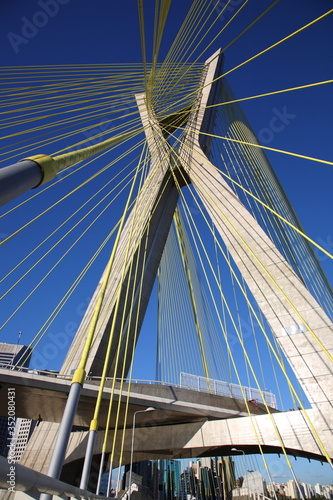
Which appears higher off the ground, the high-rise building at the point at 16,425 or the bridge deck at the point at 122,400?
the high-rise building at the point at 16,425

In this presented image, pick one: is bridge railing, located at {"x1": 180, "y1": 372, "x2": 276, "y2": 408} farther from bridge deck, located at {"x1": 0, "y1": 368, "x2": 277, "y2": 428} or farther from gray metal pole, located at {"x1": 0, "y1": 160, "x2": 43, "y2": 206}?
gray metal pole, located at {"x1": 0, "y1": 160, "x2": 43, "y2": 206}

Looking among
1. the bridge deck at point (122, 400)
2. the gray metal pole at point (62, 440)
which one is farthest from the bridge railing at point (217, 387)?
the gray metal pole at point (62, 440)

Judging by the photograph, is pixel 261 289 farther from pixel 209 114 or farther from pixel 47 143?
pixel 209 114

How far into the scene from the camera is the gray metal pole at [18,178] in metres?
1.96

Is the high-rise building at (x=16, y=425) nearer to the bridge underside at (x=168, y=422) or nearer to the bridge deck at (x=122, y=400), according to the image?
the bridge deck at (x=122, y=400)

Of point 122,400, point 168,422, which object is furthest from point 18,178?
point 168,422

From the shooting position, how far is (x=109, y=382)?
10.4m

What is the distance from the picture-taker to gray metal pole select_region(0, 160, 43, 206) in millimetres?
1959

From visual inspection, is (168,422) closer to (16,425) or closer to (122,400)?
(122,400)

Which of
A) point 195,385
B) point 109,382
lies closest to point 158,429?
point 195,385

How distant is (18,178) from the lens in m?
2.07

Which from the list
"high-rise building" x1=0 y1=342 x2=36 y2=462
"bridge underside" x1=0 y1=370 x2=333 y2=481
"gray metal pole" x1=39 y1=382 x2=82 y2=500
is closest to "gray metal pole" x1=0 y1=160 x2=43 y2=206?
"gray metal pole" x1=39 y1=382 x2=82 y2=500

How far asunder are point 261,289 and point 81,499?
298 inches

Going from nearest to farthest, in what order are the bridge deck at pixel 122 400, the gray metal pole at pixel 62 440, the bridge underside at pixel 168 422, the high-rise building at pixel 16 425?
the gray metal pole at pixel 62 440 < the bridge underside at pixel 168 422 < the bridge deck at pixel 122 400 < the high-rise building at pixel 16 425
